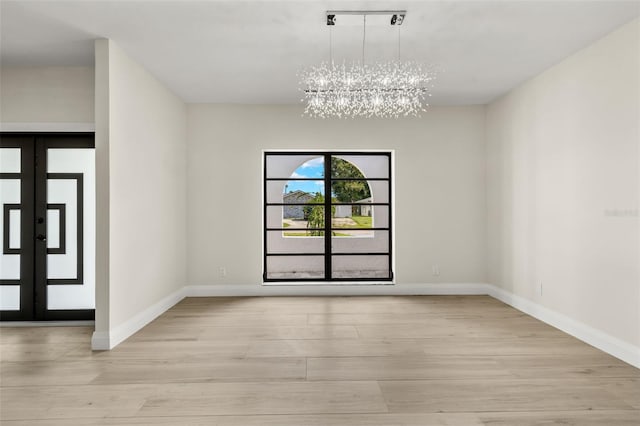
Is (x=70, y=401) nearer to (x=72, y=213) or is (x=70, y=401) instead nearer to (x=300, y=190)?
(x=72, y=213)

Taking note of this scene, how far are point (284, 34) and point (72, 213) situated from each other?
9.55 feet

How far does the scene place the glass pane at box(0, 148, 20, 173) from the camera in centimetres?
429

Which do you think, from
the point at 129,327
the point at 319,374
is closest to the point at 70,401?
the point at 129,327

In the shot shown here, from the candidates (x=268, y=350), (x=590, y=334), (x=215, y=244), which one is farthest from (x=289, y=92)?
(x=590, y=334)

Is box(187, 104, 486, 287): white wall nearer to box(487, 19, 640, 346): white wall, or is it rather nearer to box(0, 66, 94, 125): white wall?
box(487, 19, 640, 346): white wall

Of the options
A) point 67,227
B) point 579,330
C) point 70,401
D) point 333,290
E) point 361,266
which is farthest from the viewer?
point 361,266

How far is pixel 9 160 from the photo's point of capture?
169 inches

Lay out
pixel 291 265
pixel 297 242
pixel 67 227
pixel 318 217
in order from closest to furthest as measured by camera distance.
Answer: pixel 67 227
pixel 318 217
pixel 297 242
pixel 291 265

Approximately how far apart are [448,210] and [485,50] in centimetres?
243

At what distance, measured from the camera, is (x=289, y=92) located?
5.02m

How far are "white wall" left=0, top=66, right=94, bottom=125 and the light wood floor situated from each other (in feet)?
7.13

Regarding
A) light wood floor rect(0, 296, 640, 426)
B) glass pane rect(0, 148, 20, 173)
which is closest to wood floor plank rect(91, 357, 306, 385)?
light wood floor rect(0, 296, 640, 426)

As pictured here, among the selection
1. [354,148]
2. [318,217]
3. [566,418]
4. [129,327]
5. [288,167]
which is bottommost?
[566,418]

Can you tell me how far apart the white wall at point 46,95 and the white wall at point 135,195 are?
59cm
